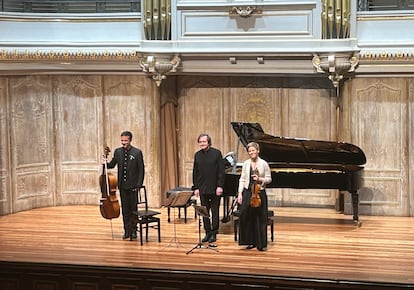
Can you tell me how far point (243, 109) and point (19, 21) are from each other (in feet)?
12.7

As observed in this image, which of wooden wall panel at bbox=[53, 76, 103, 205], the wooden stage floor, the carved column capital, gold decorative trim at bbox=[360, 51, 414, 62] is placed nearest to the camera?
the wooden stage floor

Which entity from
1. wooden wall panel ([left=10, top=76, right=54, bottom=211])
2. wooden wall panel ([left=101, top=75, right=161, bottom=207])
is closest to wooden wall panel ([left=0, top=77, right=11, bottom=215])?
wooden wall panel ([left=10, top=76, right=54, bottom=211])

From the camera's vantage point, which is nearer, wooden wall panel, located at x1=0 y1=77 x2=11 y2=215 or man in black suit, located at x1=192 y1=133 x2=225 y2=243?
man in black suit, located at x1=192 y1=133 x2=225 y2=243

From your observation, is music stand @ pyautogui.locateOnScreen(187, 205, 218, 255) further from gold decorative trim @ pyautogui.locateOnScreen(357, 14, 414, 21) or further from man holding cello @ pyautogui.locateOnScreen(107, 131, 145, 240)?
gold decorative trim @ pyautogui.locateOnScreen(357, 14, 414, 21)

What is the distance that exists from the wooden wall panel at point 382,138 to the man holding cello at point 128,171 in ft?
11.9

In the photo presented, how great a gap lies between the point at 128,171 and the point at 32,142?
331 centimetres

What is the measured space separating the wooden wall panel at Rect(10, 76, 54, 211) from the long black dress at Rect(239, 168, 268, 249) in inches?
178

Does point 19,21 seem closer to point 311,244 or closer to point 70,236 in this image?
point 70,236

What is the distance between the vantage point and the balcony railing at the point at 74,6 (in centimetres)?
1262

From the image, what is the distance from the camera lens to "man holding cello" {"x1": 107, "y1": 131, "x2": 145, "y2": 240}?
33.7 ft

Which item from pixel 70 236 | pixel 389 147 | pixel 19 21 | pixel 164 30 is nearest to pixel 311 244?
pixel 389 147

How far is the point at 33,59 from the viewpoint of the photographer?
12.6 metres

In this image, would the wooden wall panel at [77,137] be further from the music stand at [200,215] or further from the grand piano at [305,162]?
the music stand at [200,215]

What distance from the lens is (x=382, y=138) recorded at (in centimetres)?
1197
